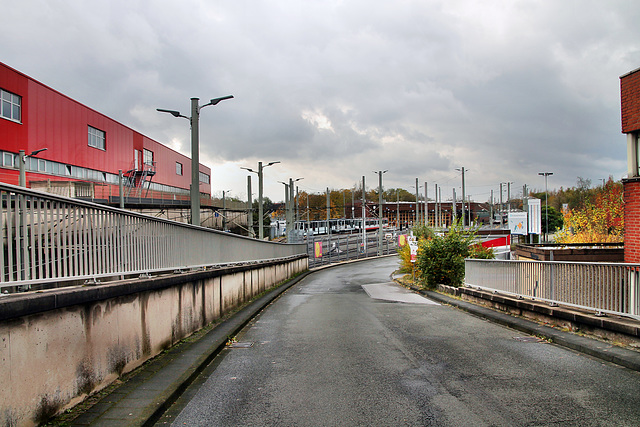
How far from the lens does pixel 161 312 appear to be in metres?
7.45

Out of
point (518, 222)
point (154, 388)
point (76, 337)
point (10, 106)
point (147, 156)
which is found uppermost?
point (10, 106)

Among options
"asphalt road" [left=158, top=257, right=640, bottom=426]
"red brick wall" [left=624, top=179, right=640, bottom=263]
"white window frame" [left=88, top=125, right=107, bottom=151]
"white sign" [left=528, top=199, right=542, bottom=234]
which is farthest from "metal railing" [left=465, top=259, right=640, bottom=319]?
"white window frame" [left=88, top=125, right=107, bottom=151]

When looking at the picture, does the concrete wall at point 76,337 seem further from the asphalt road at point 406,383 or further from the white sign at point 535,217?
the white sign at point 535,217

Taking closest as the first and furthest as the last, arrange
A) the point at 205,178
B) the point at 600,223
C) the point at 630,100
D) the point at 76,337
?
the point at 76,337
the point at 630,100
the point at 600,223
the point at 205,178

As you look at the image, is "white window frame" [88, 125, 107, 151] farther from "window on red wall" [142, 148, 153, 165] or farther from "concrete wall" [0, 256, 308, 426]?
"concrete wall" [0, 256, 308, 426]

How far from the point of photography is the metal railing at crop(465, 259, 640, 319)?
8.08 metres

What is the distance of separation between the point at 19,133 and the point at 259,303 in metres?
26.9

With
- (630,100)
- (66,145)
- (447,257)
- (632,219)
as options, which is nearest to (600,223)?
(447,257)

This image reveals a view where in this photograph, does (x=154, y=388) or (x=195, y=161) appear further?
(x=195, y=161)

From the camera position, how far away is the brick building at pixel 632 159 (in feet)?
49.2

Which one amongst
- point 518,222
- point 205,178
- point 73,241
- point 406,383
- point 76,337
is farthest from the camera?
point 205,178

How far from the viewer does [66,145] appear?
3941cm

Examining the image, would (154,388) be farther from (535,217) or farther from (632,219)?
(535,217)

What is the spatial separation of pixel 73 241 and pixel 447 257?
1827 cm
